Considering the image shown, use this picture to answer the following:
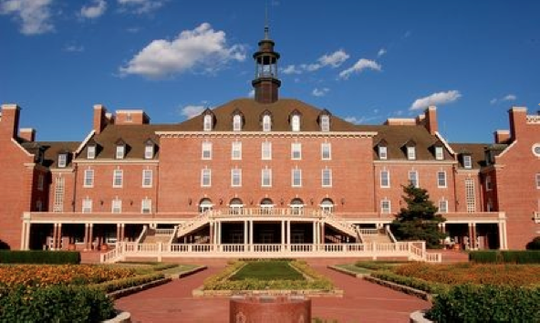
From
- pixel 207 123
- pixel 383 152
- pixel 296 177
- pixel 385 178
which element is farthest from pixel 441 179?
pixel 207 123

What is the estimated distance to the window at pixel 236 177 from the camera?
5381 cm

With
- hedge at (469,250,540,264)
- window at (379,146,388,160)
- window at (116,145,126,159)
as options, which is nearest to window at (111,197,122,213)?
window at (116,145,126,159)

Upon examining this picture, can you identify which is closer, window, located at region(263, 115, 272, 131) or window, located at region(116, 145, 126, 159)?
window, located at region(263, 115, 272, 131)

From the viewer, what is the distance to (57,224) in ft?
172

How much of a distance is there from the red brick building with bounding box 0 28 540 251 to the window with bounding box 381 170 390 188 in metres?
0.12

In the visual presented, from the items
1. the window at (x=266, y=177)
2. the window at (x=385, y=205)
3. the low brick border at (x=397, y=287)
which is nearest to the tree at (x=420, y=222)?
the window at (x=385, y=205)

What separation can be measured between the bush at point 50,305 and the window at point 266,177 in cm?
4181

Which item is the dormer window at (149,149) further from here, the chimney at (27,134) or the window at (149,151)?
the chimney at (27,134)

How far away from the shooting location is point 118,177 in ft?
185

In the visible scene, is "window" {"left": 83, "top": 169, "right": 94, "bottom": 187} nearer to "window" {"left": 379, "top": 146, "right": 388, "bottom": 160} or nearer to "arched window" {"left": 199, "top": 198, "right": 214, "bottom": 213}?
"arched window" {"left": 199, "top": 198, "right": 214, "bottom": 213}

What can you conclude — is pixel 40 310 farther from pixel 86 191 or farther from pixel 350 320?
pixel 86 191

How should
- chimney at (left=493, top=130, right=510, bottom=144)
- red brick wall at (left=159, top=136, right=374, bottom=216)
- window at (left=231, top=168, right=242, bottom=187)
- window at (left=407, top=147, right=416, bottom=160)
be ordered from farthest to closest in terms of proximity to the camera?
chimney at (left=493, top=130, right=510, bottom=144) → window at (left=407, top=147, right=416, bottom=160) → window at (left=231, top=168, right=242, bottom=187) → red brick wall at (left=159, top=136, right=374, bottom=216)

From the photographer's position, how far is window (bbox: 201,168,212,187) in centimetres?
5388

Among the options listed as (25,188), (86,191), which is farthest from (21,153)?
(86,191)
